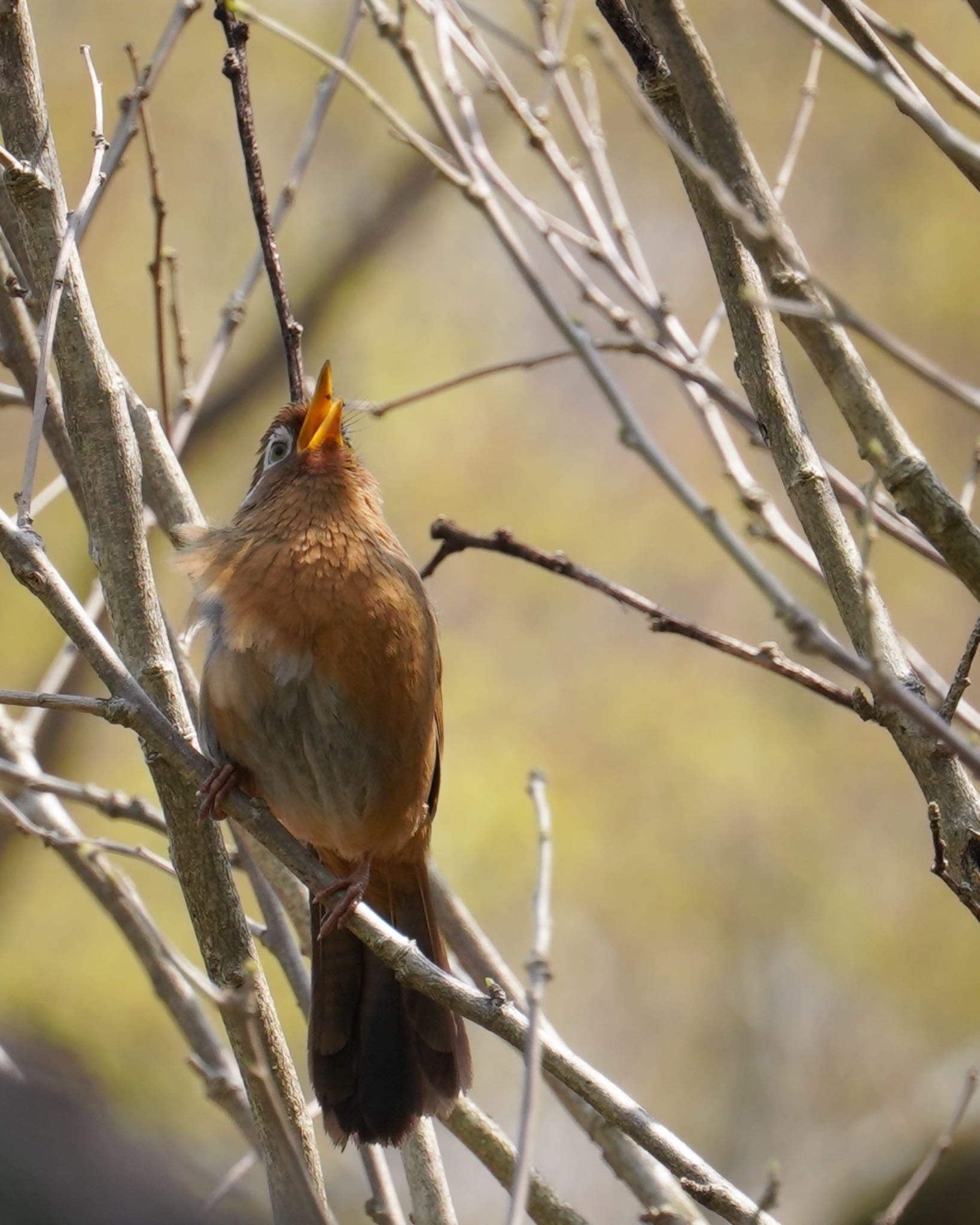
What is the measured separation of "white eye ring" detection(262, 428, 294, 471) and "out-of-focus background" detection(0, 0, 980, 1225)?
4849 mm

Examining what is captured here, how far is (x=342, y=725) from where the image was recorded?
390 centimetres

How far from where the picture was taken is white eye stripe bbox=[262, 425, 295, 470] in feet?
14.8

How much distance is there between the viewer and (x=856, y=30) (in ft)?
7.87

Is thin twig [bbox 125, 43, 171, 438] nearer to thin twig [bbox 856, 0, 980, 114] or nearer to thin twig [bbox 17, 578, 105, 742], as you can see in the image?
thin twig [bbox 17, 578, 105, 742]

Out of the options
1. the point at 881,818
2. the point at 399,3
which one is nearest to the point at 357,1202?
the point at 399,3

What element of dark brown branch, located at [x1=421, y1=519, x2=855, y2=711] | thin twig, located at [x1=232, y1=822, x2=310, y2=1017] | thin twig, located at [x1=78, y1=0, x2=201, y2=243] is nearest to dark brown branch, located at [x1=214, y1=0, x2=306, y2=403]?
thin twig, located at [x1=78, y1=0, x2=201, y2=243]

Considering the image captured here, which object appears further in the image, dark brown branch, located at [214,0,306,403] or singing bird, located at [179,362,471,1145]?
singing bird, located at [179,362,471,1145]

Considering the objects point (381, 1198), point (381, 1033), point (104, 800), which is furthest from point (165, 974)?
point (381, 1198)

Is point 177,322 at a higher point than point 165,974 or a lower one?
higher

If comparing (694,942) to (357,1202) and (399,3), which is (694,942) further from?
(399,3)

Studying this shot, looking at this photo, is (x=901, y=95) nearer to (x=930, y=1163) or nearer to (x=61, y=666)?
(x=930, y=1163)

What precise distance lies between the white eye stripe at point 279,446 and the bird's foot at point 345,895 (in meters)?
1.28

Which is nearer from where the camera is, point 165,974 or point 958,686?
point 958,686

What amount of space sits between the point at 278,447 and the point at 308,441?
21cm
